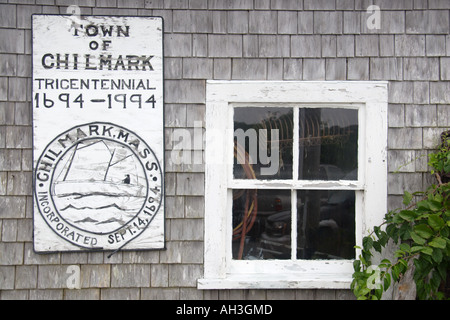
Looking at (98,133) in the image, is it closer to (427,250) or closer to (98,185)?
(98,185)

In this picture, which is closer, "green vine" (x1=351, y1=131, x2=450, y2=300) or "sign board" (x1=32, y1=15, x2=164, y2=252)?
"green vine" (x1=351, y1=131, x2=450, y2=300)

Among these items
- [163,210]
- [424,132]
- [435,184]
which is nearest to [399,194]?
[435,184]

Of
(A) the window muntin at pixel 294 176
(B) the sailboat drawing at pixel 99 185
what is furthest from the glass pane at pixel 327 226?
(B) the sailboat drawing at pixel 99 185

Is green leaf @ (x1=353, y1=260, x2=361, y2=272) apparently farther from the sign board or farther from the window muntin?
the sign board

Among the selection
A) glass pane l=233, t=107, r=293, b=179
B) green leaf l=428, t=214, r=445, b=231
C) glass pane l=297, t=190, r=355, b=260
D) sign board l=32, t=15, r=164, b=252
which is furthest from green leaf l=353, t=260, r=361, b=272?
sign board l=32, t=15, r=164, b=252

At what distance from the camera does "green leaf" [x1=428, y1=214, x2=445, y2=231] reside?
258cm

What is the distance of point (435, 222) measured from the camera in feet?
8.50

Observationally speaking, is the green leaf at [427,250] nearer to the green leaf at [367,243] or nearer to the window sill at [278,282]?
the green leaf at [367,243]

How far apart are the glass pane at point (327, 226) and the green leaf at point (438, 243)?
2.09ft

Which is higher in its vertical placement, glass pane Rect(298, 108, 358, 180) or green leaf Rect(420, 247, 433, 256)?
glass pane Rect(298, 108, 358, 180)

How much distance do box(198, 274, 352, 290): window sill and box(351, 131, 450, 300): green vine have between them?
6.3 inches

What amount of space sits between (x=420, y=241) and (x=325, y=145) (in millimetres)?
917

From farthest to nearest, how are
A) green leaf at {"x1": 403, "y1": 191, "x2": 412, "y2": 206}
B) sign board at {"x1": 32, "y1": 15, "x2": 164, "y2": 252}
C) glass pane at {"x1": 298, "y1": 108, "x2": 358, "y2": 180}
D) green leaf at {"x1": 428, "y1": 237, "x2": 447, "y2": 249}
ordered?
glass pane at {"x1": 298, "y1": 108, "x2": 358, "y2": 180} → sign board at {"x1": 32, "y1": 15, "x2": 164, "y2": 252} → green leaf at {"x1": 403, "y1": 191, "x2": 412, "y2": 206} → green leaf at {"x1": 428, "y1": 237, "x2": 447, "y2": 249}

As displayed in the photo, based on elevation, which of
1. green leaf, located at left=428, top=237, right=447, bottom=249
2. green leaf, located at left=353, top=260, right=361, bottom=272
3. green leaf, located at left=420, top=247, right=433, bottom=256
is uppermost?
green leaf, located at left=428, top=237, right=447, bottom=249
